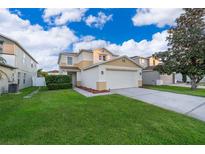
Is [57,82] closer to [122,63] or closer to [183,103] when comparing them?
[122,63]

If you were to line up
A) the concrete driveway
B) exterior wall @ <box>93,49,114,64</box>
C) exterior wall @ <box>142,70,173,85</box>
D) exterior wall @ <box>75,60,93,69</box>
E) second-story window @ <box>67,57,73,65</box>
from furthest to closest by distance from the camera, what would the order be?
exterior wall @ <box>142,70,173,85</box>
second-story window @ <box>67,57,73,65</box>
exterior wall @ <box>93,49,114,64</box>
exterior wall @ <box>75,60,93,69</box>
the concrete driveway

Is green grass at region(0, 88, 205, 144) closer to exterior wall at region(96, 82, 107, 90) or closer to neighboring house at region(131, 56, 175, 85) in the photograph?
exterior wall at region(96, 82, 107, 90)

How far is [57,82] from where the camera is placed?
52.5ft

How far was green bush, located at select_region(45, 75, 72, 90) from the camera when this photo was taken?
1556cm

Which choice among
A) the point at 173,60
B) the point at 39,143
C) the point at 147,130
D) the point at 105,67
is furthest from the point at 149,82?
the point at 39,143

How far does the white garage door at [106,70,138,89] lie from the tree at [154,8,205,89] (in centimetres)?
396

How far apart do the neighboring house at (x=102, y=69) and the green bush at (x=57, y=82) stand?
2.40m

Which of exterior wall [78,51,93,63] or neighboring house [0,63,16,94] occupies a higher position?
exterior wall [78,51,93,63]

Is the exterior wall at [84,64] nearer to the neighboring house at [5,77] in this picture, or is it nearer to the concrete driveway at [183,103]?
the neighboring house at [5,77]

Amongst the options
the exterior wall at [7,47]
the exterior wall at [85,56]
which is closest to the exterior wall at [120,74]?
the exterior wall at [85,56]

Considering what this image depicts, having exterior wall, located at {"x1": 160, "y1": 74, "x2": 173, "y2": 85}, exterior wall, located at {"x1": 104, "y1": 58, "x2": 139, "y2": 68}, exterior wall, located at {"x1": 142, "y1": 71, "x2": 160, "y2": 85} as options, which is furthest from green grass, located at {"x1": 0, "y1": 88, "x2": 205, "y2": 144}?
exterior wall, located at {"x1": 160, "y1": 74, "x2": 173, "y2": 85}

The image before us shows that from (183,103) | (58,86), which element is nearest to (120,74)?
(58,86)

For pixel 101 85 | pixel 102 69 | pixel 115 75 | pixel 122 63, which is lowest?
pixel 101 85

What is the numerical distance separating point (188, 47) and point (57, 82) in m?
15.4
